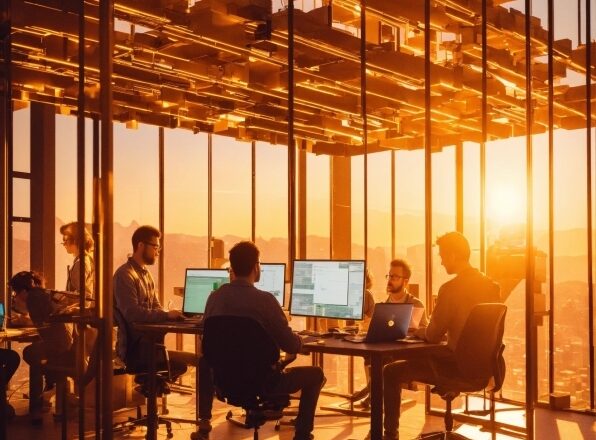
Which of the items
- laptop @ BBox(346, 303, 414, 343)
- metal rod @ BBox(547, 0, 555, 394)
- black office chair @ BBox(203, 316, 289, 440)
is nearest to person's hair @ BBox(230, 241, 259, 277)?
black office chair @ BBox(203, 316, 289, 440)

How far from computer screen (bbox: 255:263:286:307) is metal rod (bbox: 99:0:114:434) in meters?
2.48

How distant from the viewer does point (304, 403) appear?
5.37 meters

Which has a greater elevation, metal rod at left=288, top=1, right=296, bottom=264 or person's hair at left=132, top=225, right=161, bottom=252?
metal rod at left=288, top=1, right=296, bottom=264

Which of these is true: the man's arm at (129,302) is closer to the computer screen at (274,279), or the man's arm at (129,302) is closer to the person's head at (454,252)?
the computer screen at (274,279)

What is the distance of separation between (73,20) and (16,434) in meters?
3.38

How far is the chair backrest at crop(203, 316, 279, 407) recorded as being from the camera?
187 inches

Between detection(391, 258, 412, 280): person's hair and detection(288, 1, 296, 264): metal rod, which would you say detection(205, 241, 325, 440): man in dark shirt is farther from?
detection(391, 258, 412, 280): person's hair

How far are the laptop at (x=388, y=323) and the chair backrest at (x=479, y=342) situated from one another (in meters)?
0.37

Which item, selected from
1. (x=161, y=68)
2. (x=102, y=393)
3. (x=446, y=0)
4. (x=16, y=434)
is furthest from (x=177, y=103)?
(x=102, y=393)

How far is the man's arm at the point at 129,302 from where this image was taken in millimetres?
6523

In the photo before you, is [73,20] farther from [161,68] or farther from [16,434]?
[16,434]

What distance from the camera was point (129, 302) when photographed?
655cm

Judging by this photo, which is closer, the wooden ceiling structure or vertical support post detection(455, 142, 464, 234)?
the wooden ceiling structure

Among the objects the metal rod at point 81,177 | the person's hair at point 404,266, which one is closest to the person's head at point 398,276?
the person's hair at point 404,266
